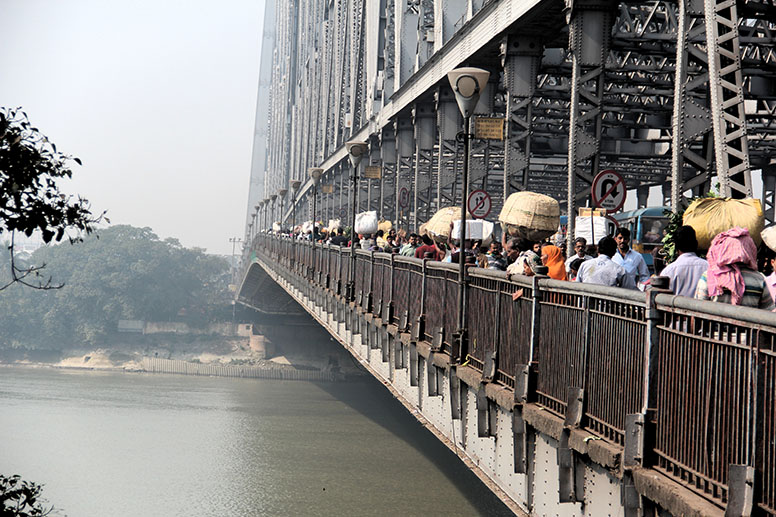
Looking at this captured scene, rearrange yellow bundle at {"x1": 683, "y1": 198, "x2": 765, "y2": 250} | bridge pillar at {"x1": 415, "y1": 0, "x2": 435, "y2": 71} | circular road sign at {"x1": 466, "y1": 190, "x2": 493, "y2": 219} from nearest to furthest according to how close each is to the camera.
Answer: yellow bundle at {"x1": 683, "y1": 198, "x2": 765, "y2": 250} → circular road sign at {"x1": 466, "y1": 190, "x2": 493, "y2": 219} → bridge pillar at {"x1": 415, "y1": 0, "x2": 435, "y2": 71}

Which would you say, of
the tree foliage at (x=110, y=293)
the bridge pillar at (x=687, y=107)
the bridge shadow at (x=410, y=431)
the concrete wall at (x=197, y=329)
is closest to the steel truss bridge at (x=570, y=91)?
the bridge pillar at (x=687, y=107)

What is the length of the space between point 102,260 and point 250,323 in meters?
23.1

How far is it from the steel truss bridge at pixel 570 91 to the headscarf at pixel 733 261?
5.84 m

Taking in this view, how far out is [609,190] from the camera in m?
13.8

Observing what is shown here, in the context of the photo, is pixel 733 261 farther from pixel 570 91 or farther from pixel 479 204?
pixel 570 91

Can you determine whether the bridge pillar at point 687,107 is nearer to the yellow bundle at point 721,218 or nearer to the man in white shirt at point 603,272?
the man in white shirt at point 603,272

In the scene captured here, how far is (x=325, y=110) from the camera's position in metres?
74.4

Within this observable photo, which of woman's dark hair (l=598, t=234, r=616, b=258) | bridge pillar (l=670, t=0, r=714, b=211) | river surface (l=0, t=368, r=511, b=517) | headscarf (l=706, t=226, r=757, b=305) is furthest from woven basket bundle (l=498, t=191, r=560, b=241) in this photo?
river surface (l=0, t=368, r=511, b=517)

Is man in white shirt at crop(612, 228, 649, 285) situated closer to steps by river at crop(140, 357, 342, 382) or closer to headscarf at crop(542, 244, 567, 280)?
headscarf at crop(542, 244, 567, 280)

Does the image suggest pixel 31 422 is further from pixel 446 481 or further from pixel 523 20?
pixel 523 20

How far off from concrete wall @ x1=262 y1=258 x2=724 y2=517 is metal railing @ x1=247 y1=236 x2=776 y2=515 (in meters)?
0.15

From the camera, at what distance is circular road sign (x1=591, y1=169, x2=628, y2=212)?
1378cm

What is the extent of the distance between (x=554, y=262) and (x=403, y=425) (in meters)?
40.9

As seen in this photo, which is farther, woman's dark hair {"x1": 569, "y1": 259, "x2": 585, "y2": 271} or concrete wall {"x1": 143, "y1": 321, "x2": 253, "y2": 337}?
concrete wall {"x1": 143, "y1": 321, "x2": 253, "y2": 337}
